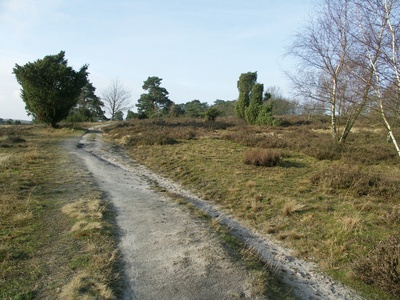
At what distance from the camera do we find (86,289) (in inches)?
145

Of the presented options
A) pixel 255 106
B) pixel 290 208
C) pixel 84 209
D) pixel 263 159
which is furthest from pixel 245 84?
pixel 84 209

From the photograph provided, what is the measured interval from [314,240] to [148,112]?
50.1m

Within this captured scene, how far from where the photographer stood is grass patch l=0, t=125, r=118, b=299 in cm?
375

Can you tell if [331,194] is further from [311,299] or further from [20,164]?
[20,164]

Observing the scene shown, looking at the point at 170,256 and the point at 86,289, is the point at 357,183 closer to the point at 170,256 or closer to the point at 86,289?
the point at 170,256

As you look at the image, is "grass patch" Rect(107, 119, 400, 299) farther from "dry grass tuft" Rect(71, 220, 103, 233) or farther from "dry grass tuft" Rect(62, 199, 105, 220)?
"dry grass tuft" Rect(71, 220, 103, 233)

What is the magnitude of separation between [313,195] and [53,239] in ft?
20.7

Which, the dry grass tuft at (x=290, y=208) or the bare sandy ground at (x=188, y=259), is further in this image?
the dry grass tuft at (x=290, y=208)

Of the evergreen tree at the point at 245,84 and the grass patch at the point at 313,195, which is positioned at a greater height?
the evergreen tree at the point at 245,84

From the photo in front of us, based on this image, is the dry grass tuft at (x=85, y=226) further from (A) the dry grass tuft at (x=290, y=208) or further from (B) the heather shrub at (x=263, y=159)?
(B) the heather shrub at (x=263, y=159)

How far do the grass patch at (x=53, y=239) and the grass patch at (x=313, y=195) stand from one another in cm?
322

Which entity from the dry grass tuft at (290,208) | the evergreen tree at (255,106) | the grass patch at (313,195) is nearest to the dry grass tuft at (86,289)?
the grass patch at (313,195)

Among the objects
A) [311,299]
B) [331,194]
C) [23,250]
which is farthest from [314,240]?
[23,250]

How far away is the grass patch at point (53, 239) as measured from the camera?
3.75 m
